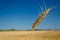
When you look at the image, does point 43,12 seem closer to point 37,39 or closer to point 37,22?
point 37,22

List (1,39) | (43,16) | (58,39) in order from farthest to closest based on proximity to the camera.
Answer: (1,39) → (58,39) → (43,16)

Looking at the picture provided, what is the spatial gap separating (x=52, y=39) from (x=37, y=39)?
0.87 ft

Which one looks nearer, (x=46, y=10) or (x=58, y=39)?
(x=46, y=10)

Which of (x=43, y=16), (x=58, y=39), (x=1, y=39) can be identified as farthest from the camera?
(x=1, y=39)

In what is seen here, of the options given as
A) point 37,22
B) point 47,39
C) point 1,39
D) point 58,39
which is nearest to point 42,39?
point 47,39

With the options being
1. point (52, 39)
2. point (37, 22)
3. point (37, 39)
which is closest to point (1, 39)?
point (37, 39)

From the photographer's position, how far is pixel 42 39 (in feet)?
9.60

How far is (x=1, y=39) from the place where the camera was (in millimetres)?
3160

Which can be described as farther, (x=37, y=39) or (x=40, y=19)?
(x=37, y=39)

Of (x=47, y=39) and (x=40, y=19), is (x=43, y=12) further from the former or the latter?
(x=47, y=39)

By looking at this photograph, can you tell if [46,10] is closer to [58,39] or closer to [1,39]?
[58,39]

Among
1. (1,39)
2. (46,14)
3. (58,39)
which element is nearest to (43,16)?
(46,14)

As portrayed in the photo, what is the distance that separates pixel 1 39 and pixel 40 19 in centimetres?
220

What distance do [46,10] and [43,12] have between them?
0.02 m
